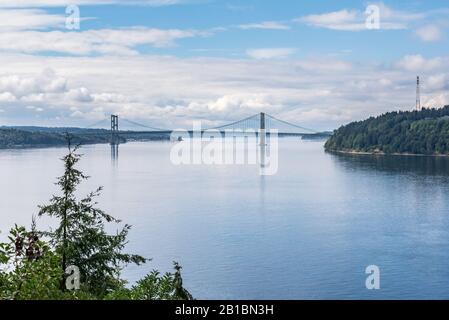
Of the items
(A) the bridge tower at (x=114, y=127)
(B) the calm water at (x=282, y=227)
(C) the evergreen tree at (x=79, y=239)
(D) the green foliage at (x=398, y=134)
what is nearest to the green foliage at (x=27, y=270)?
(C) the evergreen tree at (x=79, y=239)

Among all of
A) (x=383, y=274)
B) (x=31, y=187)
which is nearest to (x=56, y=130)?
(x=31, y=187)

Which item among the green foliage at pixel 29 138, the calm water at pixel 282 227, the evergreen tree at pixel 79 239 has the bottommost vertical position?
the calm water at pixel 282 227

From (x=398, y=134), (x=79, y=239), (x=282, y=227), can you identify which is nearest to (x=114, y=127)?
(x=398, y=134)

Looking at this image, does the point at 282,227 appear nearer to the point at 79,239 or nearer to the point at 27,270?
Answer: the point at 79,239

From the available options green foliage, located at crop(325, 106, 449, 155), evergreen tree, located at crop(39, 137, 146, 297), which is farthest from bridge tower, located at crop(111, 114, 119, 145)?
evergreen tree, located at crop(39, 137, 146, 297)

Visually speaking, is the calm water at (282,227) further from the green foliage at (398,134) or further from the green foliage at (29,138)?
the green foliage at (29,138)

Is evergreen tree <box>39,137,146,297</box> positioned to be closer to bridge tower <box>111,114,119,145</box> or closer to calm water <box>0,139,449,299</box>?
calm water <box>0,139,449,299</box>
